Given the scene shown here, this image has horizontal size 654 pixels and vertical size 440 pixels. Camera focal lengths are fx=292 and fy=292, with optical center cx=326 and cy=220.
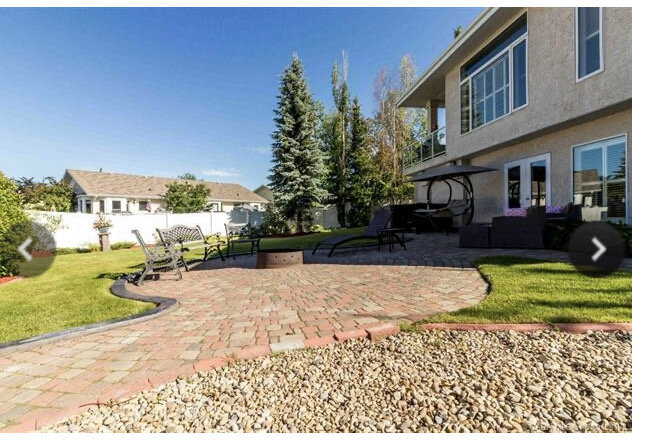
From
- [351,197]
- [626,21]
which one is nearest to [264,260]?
[626,21]

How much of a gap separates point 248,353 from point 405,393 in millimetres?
1426

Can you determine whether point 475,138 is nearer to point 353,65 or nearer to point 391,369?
point 391,369

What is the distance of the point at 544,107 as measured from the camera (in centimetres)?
870

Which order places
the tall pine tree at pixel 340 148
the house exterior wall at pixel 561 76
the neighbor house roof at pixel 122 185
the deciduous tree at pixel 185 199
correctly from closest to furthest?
the house exterior wall at pixel 561 76
the tall pine tree at pixel 340 148
the neighbor house roof at pixel 122 185
the deciduous tree at pixel 185 199

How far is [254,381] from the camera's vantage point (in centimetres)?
229

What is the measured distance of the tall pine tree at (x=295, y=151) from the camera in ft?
68.2

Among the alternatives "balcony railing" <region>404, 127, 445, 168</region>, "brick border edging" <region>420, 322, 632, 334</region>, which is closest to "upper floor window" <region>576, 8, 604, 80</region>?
"brick border edging" <region>420, 322, 632, 334</region>

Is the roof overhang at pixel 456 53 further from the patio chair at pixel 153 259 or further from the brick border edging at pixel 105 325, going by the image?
the brick border edging at pixel 105 325

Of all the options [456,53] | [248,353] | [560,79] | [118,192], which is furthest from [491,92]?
[118,192]

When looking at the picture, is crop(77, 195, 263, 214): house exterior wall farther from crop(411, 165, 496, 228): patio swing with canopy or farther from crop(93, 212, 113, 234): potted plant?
crop(411, 165, 496, 228): patio swing with canopy

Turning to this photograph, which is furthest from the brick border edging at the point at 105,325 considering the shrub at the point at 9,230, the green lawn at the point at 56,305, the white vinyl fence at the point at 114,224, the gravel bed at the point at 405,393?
the white vinyl fence at the point at 114,224

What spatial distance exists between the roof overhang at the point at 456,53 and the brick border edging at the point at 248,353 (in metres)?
10.6

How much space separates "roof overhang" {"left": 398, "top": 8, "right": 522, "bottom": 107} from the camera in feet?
32.6

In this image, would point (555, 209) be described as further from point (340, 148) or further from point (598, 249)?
point (340, 148)
